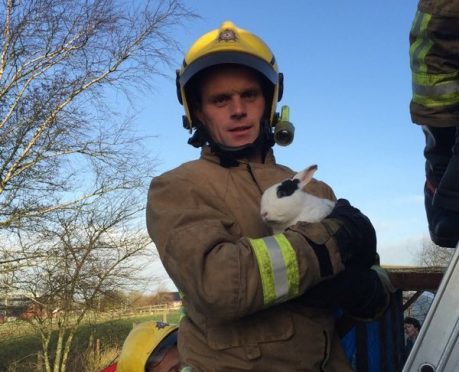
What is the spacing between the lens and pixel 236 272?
1680 millimetres

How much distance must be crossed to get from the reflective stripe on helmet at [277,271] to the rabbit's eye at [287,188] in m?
0.29

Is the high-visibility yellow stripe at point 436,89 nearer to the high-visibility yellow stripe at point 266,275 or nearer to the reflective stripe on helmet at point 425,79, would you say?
the reflective stripe on helmet at point 425,79

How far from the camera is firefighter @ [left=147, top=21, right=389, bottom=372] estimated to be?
1707 mm

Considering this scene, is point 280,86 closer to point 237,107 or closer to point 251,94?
point 251,94

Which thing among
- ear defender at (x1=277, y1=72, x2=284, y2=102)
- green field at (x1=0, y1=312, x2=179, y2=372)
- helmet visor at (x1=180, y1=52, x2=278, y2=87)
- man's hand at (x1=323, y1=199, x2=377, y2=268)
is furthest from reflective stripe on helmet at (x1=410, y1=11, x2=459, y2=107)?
green field at (x1=0, y1=312, x2=179, y2=372)

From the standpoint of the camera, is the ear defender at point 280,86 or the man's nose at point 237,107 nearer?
the man's nose at point 237,107

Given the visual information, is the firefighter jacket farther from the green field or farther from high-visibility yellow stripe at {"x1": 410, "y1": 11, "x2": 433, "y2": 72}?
the green field

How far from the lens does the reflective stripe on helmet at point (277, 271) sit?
170 centimetres

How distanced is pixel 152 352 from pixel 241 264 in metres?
2.50

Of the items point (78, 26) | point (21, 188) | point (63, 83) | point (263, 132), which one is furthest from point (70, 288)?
point (263, 132)

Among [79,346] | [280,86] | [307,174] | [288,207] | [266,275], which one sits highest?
[280,86]

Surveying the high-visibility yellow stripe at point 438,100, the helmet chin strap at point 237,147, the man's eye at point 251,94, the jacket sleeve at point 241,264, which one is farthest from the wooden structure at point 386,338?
the high-visibility yellow stripe at point 438,100

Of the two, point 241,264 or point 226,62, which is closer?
point 241,264

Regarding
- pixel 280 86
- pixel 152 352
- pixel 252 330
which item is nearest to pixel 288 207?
pixel 252 330
